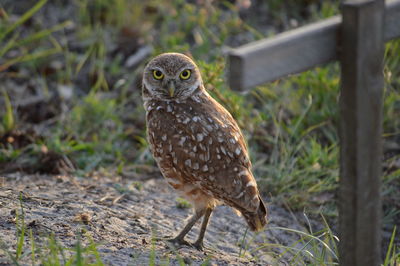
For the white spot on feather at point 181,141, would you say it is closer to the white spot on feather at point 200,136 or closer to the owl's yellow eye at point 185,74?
the white spot on feather at point 200,136

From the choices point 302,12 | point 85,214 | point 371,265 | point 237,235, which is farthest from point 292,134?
point 302,12

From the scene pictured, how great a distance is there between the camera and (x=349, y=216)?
3.07 m

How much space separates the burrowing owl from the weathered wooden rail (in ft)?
3.30

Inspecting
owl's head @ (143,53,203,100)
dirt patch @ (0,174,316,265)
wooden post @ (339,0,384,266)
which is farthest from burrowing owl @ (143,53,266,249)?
wooden post @ (339,0,384,266)

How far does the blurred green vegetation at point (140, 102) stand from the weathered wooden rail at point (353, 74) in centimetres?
205

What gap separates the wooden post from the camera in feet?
9.30

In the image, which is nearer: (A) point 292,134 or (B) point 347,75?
(B) point 347,75

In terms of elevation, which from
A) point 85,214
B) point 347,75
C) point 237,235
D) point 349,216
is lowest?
point 237,235

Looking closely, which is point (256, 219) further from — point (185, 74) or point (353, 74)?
point (353, 74)

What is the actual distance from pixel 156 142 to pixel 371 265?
5.24ft

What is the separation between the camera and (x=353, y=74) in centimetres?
287

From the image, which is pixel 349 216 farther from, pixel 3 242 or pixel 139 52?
pixel 139 52

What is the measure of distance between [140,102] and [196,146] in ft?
9.33

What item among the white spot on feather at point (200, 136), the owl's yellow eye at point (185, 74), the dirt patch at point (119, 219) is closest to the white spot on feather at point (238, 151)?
the white spot on feather at point (200, 136)
